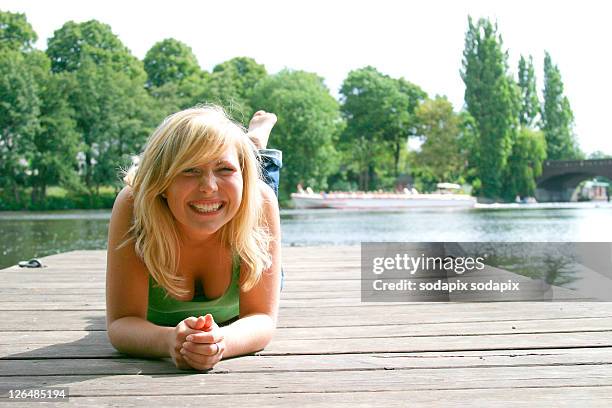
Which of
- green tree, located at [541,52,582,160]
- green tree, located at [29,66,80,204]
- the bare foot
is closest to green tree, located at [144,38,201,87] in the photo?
green tree, located at [29,66,80,204]

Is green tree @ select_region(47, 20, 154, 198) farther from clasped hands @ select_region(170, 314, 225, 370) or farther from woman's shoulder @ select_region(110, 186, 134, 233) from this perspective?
clasped hands @ select_region(170, 314, 225, 370)

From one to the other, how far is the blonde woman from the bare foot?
615 millimetres

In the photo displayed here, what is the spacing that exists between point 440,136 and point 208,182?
147 ft

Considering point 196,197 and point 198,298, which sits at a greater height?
point 196,197

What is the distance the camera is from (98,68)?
36.2m

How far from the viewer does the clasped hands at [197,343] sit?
1.67 m

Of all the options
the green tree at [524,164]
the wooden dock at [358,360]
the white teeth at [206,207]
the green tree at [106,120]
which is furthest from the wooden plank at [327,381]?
the green tree at [524,164]

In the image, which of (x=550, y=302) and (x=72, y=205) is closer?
(x=550, y=302)

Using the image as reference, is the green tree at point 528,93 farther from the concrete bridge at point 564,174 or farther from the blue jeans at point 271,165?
the blue jeans at point 271,165

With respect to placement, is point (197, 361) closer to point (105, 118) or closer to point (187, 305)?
point (187, 305)

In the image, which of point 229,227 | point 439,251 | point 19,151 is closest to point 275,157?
point 229,227

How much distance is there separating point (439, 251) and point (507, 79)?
146 feet

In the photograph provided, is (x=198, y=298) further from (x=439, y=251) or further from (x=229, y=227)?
(x=439, y=251)

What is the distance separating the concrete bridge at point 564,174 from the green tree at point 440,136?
5917 mm
